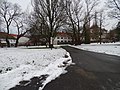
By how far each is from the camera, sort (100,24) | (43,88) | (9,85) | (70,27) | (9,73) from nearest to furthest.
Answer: (43,88) → (9,85) → (9,73) → (70,27) → (100,24)

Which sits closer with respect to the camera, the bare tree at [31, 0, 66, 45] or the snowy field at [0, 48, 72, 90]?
the snowy field at [0, 48, 72, 90]

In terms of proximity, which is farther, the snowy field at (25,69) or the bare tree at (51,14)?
the bare tree at (51,14)

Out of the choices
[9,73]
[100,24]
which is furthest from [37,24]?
[100,24]

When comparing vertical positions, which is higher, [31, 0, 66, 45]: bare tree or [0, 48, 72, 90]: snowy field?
[31, 0, 66, 45]: bare tree

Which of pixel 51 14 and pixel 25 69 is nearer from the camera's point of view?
pixel 25 69

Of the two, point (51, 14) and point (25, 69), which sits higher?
point (51, 14)

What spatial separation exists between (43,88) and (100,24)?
66.4 m

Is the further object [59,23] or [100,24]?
[100,24]

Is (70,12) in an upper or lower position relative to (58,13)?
upper

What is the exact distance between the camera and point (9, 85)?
19.4 feet

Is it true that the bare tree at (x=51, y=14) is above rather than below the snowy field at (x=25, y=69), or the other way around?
above

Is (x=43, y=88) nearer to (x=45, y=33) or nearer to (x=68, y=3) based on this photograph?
(x=45, y=33)

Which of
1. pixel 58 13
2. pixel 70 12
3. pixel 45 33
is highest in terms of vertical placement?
pixel 70 12

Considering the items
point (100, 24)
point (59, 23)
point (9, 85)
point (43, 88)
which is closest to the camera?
point (43, 88)
